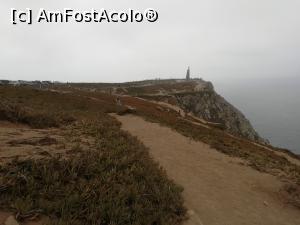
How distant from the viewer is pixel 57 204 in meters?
7.10

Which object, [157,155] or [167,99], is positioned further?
[167,99]

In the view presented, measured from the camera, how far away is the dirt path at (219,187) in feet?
31.0

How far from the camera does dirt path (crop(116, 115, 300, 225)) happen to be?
31.0ft

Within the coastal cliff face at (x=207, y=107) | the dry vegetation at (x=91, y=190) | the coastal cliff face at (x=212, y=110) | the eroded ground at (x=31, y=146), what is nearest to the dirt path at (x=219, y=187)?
the dry vegetation at (x=91, y=190)

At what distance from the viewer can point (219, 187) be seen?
12.2 m

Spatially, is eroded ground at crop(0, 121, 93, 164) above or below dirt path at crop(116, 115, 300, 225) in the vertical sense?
above

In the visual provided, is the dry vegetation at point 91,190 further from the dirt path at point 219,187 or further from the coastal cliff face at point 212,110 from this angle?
the coastal cliff face at point 212,110

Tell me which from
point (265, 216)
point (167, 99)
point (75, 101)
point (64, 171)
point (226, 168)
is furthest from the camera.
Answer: point (167, 99)

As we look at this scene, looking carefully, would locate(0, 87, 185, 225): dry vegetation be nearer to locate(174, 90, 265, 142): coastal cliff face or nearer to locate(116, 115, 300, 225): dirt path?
locate(116, 115, 300, 225): dirt path

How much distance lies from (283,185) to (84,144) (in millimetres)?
9808

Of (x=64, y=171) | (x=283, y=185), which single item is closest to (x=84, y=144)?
(x=64, y=171)

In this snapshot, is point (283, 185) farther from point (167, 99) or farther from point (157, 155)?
point (167, 99)

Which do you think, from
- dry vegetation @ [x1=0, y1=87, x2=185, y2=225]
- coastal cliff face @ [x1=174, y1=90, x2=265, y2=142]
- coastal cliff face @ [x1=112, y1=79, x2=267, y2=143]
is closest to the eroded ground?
dry vegetation @ [x1=0, y1=87, x2=185, y2=225]

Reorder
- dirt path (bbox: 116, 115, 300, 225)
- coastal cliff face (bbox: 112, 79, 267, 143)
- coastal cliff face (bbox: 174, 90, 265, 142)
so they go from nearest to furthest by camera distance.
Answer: dirt path (bbox: 116, 115, 300, 225) < coastal cliff face (bbox: 112, 79, 267, 143) < coastal cliff face (bbox: 174, 90, 265, 142)
